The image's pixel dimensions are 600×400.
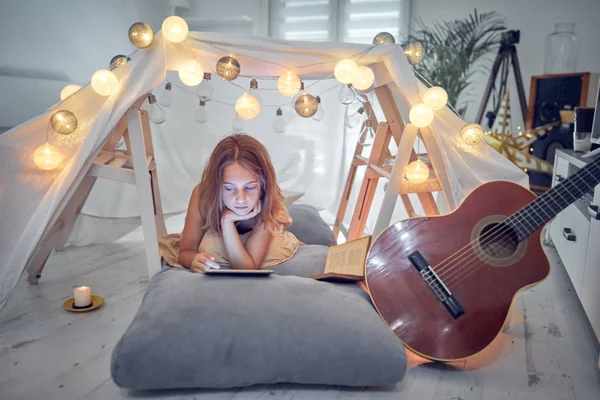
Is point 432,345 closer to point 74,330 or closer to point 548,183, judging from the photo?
point 74,330

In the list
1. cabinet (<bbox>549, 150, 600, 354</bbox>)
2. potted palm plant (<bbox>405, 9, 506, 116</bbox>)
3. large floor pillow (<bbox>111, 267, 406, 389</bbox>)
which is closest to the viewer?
large floor pillow (<bbox>111, 267, 406, 389</bbox>)

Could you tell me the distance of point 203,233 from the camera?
1743 mm

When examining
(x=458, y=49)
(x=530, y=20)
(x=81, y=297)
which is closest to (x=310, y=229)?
(x=81, y=297)

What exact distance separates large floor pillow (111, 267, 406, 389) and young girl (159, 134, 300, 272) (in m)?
0.29

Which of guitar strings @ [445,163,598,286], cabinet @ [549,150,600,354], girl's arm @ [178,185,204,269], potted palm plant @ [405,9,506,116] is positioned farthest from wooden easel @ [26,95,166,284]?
potted palm plant @ [405,9,506,116]

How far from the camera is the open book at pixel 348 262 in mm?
1587

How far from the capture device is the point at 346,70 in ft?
5.80

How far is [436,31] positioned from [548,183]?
1.37 m

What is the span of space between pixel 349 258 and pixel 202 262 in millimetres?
476

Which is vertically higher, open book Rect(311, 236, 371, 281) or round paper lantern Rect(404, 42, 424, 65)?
round paper lantern Rect(404, 42, 424, 65)

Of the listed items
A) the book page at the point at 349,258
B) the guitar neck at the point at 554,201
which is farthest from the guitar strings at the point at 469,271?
the book page at the point at 349,258

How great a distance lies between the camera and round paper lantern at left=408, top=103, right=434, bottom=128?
177 centimetres

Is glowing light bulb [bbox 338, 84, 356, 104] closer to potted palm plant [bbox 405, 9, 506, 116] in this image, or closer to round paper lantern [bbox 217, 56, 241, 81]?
round paper lantern [bbox 217, 56, 241, 81]

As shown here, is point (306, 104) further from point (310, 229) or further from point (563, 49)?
point (563, 49)
